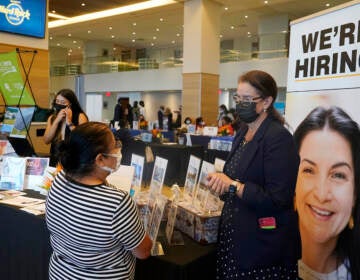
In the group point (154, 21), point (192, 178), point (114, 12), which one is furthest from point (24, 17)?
point (154, 21)

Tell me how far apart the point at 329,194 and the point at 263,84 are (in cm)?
66

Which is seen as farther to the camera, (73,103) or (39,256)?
(73,103)

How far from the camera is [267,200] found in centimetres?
149

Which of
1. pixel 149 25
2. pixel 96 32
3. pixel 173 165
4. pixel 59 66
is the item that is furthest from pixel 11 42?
pixel 59 66

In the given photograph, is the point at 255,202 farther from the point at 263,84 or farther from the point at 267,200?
the point at 263,84

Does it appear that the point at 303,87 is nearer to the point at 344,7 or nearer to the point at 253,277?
the point at 344,7

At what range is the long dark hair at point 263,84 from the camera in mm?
1623

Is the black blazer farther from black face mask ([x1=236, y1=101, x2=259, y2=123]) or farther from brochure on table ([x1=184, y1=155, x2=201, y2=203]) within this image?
brochure on table ([x1=184, y1=155, x2=201, y2=203])

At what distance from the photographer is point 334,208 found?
5.93ft

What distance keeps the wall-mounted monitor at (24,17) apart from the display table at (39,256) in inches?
154

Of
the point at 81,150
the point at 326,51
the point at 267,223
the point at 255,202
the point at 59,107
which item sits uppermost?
the point at 326,51

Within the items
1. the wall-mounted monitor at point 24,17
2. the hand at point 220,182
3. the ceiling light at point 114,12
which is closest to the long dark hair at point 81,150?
the hand at point 220,182

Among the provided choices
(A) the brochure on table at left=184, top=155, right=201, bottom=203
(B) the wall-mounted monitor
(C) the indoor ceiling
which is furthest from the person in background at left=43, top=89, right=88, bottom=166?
(C) the indoor ceiling

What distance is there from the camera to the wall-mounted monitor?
18.2 ft
